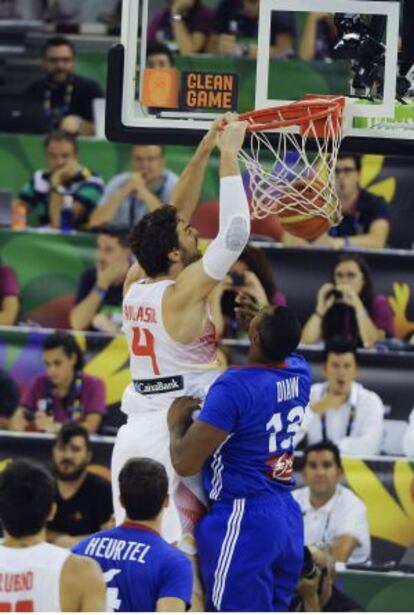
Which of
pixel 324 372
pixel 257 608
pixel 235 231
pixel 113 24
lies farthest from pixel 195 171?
pixel 113 24

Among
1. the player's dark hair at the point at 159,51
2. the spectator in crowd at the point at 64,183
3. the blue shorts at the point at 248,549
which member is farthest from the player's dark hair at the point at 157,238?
the spectator in crowd at the point at 64,183

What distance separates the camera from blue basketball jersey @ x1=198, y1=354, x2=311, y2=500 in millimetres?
8055

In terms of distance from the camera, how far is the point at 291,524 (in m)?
8.34

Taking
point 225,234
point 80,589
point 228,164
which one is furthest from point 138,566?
point 228,164

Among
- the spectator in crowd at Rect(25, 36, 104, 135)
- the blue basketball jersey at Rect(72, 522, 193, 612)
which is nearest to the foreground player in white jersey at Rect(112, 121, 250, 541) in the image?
the blue basketball jersey at Rect(72, 522, 193, 612)

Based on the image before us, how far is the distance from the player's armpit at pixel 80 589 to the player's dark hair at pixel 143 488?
0.68 metres

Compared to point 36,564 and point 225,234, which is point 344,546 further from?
point 36,564

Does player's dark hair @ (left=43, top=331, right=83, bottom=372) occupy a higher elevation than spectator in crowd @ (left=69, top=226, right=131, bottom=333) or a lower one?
lower

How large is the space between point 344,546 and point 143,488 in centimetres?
392

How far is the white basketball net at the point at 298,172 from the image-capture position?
27.8 feet

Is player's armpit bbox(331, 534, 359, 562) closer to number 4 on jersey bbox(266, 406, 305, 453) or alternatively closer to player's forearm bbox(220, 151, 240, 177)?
number 4 on jersey bbox(266, 406, 305, 453)

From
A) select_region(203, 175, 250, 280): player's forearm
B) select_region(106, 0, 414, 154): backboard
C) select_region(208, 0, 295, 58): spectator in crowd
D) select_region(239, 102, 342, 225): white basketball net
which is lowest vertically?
select_region(203, 175, 250, 280): player's forearm

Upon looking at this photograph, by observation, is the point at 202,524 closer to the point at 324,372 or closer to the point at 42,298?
the point at 324,372

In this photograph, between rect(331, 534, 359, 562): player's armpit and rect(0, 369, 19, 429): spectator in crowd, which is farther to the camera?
rect(0, 369, 19, 429): spectator in crowd
